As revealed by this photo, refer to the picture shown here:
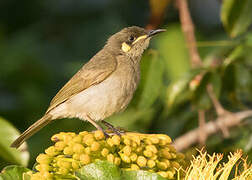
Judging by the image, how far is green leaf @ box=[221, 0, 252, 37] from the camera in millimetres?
3949

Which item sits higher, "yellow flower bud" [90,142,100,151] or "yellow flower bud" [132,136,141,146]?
"yellow flower bud" [90,142,100,151]

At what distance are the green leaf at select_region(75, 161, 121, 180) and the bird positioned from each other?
1.63m

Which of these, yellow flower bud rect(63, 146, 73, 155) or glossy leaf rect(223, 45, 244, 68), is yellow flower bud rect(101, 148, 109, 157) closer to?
yellow flower bud rect(63, 146, 73, 155)

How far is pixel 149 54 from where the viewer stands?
164 inches

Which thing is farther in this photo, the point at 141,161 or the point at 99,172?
the point at 141,161

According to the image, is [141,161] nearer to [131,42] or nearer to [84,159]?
[84,159]

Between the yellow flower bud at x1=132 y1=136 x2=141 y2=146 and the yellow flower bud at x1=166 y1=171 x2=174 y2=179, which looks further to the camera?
the yellow flower bud at x1=132 y1=136 x2=141 y2=146

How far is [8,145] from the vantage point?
329 cm

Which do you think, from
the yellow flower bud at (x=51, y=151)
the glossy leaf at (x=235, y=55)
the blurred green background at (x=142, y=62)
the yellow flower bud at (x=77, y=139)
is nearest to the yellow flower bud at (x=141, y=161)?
the yellow flower bud at (x=77, y=139)

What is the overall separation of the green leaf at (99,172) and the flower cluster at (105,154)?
14 centimetres

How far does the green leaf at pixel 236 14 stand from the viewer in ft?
13.0

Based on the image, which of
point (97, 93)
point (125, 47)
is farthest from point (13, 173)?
point (125, 47)

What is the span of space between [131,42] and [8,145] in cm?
170

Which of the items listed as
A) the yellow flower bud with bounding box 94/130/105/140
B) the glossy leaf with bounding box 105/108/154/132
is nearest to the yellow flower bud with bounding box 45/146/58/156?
the yellow flower bud with bounding box 94/130/105/140
